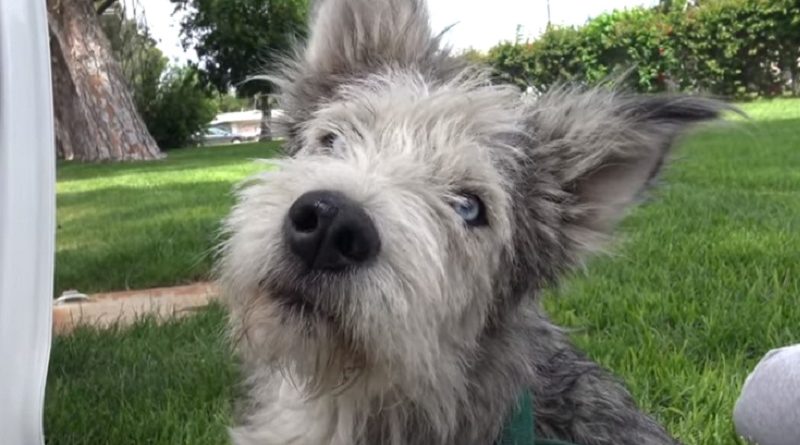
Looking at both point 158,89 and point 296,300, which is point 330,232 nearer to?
point 296,300

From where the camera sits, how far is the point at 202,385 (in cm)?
391

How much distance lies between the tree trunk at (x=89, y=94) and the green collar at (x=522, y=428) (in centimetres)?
2100

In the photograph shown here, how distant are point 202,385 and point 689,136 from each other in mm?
2322

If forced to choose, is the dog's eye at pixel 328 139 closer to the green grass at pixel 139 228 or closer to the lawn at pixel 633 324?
the green grass at pixel 139 228

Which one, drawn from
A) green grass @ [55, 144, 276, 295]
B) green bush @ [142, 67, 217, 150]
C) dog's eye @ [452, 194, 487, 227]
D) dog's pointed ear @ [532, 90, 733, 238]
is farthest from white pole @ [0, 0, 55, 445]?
green bush @ [142, 67, 217, 150]

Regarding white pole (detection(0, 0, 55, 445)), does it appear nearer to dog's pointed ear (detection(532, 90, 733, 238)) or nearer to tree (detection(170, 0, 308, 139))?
dog's pointed ear (detection(532, 90, 733, 238))

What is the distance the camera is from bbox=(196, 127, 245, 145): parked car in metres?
39.2

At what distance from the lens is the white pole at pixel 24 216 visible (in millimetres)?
2287

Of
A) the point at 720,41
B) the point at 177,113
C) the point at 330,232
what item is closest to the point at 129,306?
the point at 330,232

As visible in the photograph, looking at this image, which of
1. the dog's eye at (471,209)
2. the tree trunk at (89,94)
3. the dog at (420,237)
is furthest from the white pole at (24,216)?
the tree trunk at (89,94)

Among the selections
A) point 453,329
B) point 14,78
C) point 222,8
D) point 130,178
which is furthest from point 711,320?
point 222,8

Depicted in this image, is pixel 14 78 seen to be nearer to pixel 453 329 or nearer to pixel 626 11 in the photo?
pixel 453 329

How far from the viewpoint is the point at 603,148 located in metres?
2.50

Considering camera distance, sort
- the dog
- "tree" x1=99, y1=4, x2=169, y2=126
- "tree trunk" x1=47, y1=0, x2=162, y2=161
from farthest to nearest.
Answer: "tree" x1=99, y1=4, x2=169, y2=126, "tree trunk" x1=47, y1=0, x2=162, y2=161, the dog
